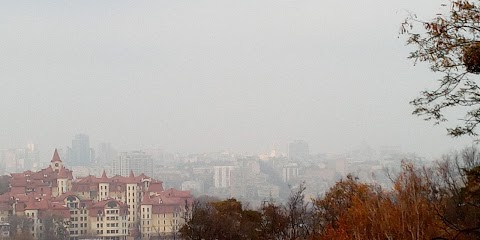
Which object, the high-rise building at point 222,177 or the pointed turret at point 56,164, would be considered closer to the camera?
the pointed turret at point 56,164

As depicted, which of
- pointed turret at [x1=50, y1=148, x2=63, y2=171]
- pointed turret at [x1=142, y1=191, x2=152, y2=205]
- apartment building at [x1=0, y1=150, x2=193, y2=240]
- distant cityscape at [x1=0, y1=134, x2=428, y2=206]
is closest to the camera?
apartment building at [x1=0, y1=150, x2=193, y2=240]

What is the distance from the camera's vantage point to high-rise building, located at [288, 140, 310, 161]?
3674 inches

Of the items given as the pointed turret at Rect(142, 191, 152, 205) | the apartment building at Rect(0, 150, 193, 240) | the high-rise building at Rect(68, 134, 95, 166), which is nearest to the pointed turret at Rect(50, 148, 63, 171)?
the apartment building at Rect(0, 150, 193, 240)

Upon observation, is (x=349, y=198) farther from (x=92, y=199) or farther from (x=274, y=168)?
(x=274, y=168)

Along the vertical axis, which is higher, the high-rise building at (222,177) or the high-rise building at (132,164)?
the high-rise building at (132,164)

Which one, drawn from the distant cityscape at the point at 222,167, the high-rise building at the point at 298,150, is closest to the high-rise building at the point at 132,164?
the distant cityscape at the point at 222,167

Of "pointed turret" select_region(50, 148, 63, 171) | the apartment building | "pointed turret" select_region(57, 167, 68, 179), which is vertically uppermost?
"pointed turret" select_region(50, 148, 63, 171)

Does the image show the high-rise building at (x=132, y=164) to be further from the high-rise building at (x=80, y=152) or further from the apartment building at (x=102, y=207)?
the apartment building at (x=102, y=207)

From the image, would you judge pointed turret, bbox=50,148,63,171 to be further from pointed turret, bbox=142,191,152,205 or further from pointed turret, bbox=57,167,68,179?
pointed turret, bbox=142,191,152,205

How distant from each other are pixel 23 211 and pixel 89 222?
381cm

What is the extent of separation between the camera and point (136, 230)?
1649 inches

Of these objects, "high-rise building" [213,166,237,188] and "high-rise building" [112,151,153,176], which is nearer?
"high-rise building" [213,166,237,188]

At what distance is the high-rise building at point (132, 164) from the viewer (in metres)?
76.4

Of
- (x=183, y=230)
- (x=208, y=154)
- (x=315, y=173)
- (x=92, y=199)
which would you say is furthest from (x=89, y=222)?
(x=208, y=154)
